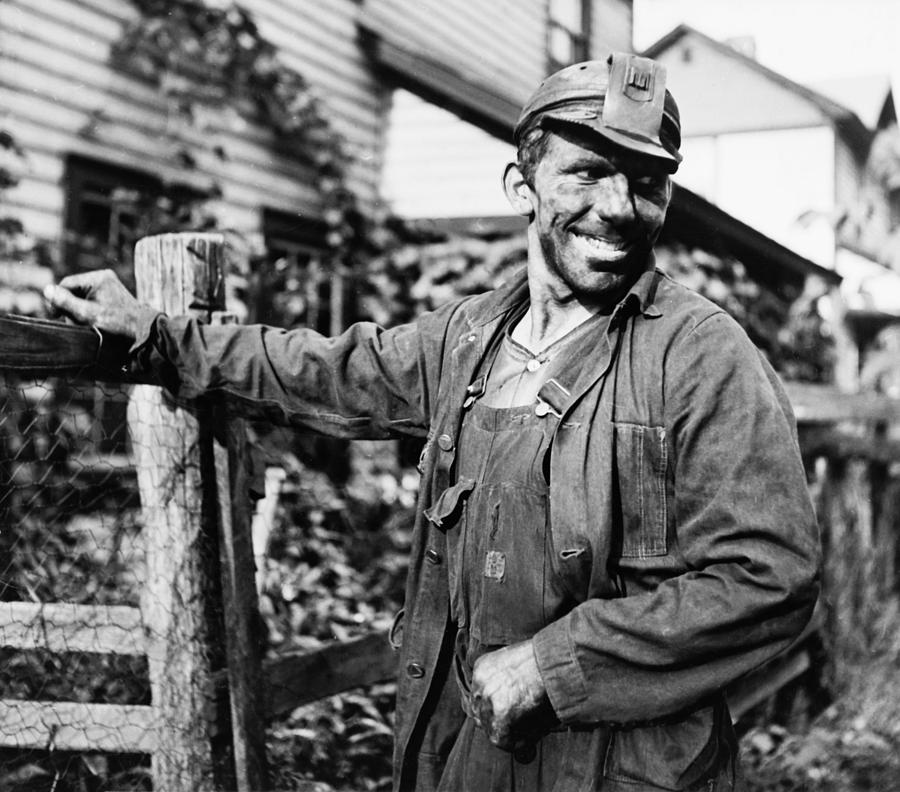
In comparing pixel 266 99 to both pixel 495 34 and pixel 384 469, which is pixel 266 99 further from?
pixel 495 34

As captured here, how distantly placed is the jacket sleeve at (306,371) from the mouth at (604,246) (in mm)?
494

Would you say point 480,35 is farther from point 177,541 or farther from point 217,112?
point 177,541

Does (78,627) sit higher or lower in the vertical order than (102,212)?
lower

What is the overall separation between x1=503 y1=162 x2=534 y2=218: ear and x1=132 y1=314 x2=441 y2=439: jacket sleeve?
1.15 feet

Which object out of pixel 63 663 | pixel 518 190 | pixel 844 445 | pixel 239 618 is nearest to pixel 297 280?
pixel 844 445

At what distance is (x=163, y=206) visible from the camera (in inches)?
303

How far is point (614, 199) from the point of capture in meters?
2.08

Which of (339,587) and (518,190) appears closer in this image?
(518,190)

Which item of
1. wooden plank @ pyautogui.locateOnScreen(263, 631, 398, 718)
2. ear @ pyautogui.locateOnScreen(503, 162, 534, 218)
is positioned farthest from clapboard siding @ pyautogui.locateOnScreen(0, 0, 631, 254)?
ear @ pyautogui.locateOnScreen(503, 162, 534, 218)

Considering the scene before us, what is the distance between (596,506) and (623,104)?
0.75 m

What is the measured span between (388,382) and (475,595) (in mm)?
631

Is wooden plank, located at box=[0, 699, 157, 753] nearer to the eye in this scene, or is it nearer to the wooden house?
the eye

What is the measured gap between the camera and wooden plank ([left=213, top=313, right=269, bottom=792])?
9.46ft

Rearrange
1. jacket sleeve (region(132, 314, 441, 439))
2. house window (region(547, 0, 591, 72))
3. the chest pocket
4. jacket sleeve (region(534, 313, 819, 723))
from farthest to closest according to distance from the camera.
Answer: house window (region(547, 0, 591, 72))
jacket sleeve (region(132, 314, 441, 439))
the chest pocket
jacket sleeve (region(534, 313, 819, 723))
